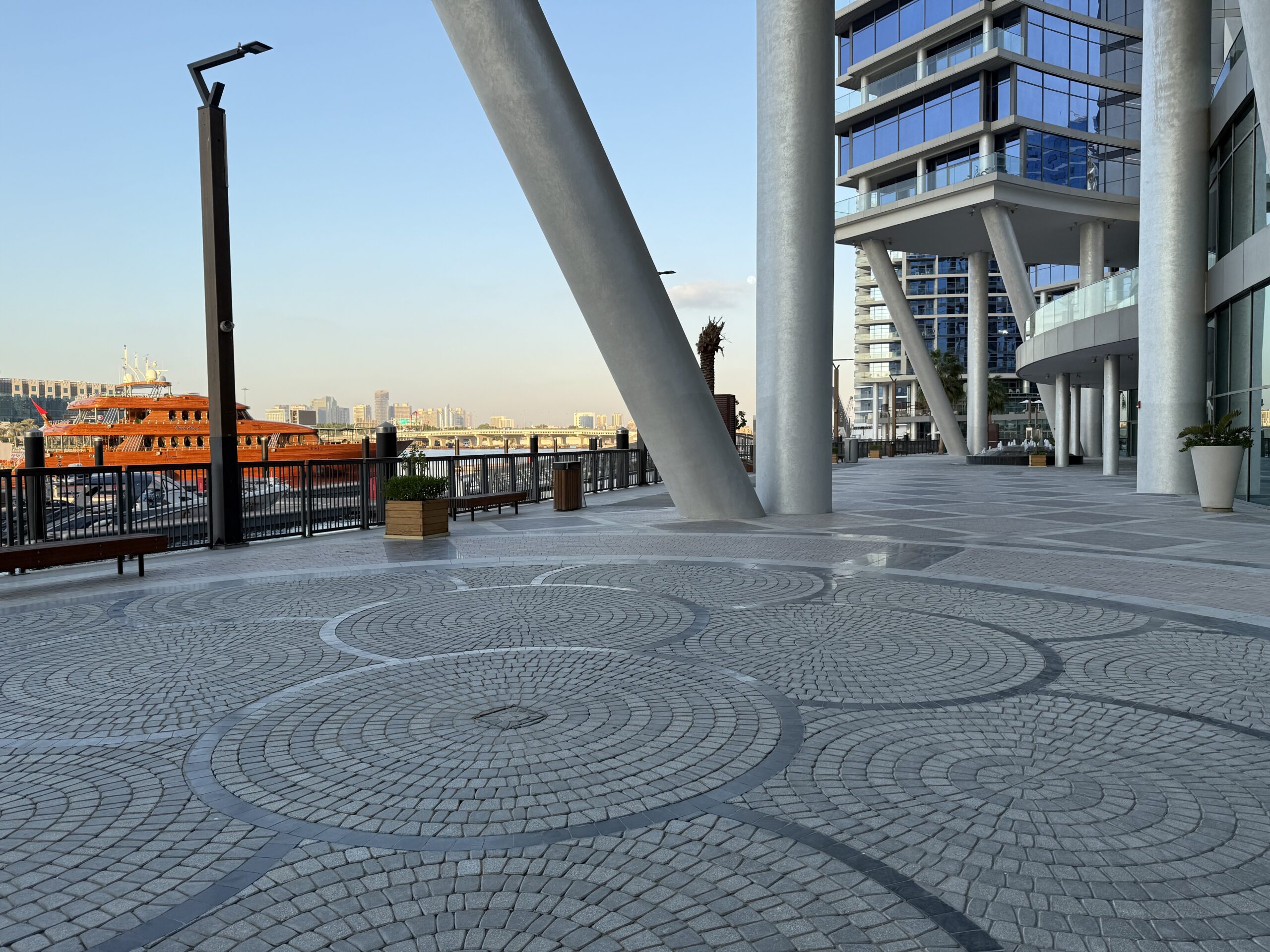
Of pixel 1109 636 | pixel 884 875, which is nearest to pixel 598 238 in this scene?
pixel 1109 636

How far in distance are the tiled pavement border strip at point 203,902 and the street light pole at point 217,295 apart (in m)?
10.0

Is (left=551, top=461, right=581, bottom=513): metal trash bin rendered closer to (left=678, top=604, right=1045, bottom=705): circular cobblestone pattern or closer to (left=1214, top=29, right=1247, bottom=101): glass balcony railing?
(left=678, top=604, right=1045, bottom=705): circular cobblestone pattern

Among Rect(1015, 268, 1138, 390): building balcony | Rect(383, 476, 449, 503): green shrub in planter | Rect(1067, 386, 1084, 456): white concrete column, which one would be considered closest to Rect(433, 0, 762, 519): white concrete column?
Rect(383, 476, 449, 503): green shrub in planter

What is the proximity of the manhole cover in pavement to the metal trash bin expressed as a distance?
13.6 m

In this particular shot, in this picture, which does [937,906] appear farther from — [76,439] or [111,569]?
[76,439]

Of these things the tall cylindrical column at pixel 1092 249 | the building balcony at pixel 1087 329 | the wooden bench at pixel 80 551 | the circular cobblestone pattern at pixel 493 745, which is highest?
the tall cylindrical column at pixel 1092 249

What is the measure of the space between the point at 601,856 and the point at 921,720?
7.10 feet

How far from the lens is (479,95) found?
12.5 meters

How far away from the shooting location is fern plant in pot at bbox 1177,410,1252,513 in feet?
54.9

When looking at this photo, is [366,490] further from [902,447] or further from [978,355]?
[902,447]

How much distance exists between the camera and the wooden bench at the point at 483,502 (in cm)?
1598

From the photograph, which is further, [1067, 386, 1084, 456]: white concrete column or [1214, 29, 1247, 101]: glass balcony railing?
[1067, 386, 1084, 456]: white concrete column

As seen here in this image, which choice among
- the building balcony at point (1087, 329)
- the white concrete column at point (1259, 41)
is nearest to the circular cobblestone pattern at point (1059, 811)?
the white concrete column at point (1259, 41)

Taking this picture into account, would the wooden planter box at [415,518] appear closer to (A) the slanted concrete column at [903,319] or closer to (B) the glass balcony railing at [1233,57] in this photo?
(B) the glass balcony railing at [1233,57]
